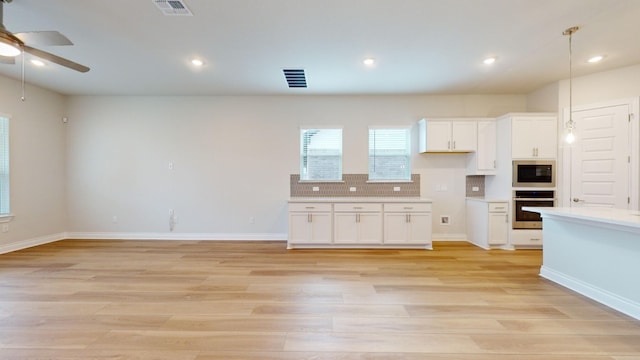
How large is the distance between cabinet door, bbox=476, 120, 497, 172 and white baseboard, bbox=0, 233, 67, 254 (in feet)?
26.1

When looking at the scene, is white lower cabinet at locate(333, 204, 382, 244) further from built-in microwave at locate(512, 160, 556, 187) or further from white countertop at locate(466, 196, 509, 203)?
built-in microwave at locate(512, 160, 556, 187)

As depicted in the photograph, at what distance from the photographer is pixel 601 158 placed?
4.29 meters

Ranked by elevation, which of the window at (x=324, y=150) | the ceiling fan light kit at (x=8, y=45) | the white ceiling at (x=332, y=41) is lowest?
the window at (x=324, y=150)

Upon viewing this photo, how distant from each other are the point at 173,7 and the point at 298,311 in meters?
3.01

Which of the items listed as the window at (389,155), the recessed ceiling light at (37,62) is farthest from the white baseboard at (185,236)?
the recessed ceiling light at (37,62)

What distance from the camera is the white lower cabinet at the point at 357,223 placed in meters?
4.87

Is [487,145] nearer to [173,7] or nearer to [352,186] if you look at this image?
[352,186]

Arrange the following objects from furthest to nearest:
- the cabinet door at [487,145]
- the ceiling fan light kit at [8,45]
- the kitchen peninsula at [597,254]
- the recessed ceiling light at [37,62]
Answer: the cabinet door at [487,145]
the recessed ceiling light at [37,62]
the kitchen peninsula at [597,254]
the ceiling fan light kit at [8,45]

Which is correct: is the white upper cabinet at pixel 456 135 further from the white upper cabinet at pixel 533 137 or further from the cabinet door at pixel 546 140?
the cabinet door at pixel 546 140

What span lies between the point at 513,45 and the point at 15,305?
5900mm

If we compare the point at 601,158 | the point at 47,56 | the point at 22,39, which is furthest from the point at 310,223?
the point at 601,158

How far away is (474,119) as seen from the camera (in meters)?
5.14

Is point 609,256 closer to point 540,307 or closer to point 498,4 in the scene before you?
point 540,307

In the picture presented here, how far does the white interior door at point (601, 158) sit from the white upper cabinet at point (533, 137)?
11.7 inches
